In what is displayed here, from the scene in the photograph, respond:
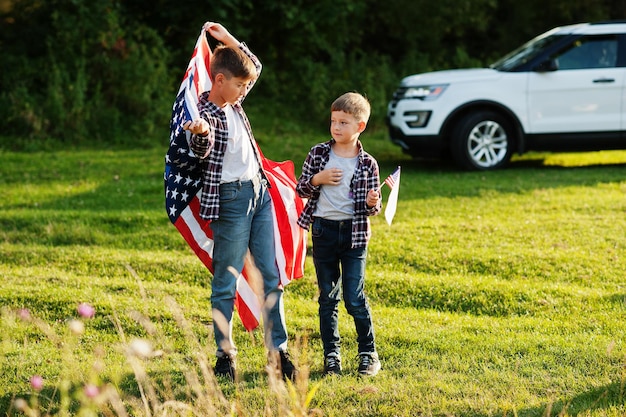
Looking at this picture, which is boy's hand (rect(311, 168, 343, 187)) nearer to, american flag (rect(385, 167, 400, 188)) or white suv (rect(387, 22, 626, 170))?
american flag (rect(385, 167, 400, 188))

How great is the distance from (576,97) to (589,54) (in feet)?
2.21

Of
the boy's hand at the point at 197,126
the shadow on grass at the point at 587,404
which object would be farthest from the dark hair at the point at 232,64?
the shadow on grass at the point at 587,404

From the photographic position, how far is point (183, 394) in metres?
4.76

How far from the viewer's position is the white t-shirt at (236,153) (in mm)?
4797

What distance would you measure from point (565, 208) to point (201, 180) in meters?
5.69

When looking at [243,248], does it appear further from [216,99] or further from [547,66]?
[547,66]

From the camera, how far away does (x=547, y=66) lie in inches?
484

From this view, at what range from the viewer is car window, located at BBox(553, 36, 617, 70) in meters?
12.4

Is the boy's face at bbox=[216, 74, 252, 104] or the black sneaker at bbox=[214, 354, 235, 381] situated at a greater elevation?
the boy's face at bbox=[216, 74, 252, 104]

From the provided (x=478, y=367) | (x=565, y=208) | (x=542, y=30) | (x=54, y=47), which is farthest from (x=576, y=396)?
(x=542, y=30)

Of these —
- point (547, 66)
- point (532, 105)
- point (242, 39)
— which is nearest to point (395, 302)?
point (532, 105)

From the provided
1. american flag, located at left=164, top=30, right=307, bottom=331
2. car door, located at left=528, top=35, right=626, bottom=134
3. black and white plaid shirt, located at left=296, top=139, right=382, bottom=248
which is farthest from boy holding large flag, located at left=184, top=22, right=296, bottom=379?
car door, located at left=528, top=35, right=626, bottom=134

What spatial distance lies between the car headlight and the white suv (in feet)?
0.05

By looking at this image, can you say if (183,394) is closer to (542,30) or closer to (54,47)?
(54,47)
